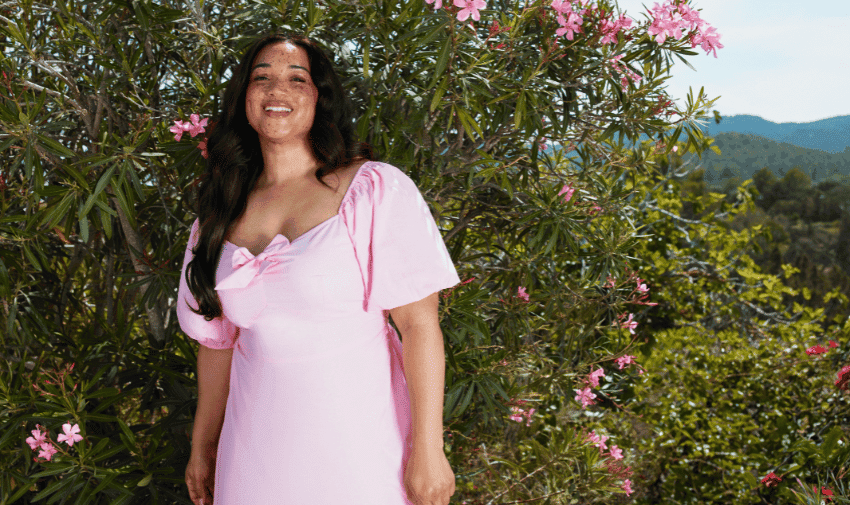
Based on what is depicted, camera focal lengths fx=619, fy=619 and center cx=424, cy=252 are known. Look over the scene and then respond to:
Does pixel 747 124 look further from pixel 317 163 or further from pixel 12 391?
pixel 12 391

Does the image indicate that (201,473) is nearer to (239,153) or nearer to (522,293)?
(239,153)

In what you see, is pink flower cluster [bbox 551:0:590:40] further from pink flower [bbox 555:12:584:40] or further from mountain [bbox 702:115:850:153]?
mountain [bbox 702:115:850:153]

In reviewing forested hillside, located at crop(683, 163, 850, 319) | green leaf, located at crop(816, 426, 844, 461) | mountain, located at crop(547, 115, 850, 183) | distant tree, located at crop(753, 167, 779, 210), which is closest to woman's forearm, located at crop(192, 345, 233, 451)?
green leaf, located at crop(816, 426, 844, 461)

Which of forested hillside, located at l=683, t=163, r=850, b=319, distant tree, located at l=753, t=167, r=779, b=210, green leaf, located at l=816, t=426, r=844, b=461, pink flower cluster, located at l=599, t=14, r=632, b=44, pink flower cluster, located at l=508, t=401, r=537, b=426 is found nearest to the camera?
pink flower cluster, located at l=599, t=14, r=632, b=44

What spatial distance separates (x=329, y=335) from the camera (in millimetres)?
1141

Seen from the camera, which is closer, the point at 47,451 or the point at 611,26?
the point at 47,451

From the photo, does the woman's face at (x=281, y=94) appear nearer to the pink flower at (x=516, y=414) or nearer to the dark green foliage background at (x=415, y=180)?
the dark green foliage background at (x=415, y=180)

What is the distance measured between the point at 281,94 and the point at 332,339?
0.50 meters

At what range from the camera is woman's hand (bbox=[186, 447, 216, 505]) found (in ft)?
4.46

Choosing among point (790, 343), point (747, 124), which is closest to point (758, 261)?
point (790, 343)

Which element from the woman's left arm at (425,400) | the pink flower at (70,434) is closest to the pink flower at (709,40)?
the woman's left arm at (425,400)

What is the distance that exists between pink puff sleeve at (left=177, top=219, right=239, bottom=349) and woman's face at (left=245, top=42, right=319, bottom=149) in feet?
1.04

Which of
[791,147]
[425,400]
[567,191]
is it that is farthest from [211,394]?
[791,147]

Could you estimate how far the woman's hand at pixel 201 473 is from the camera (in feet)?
4.46
